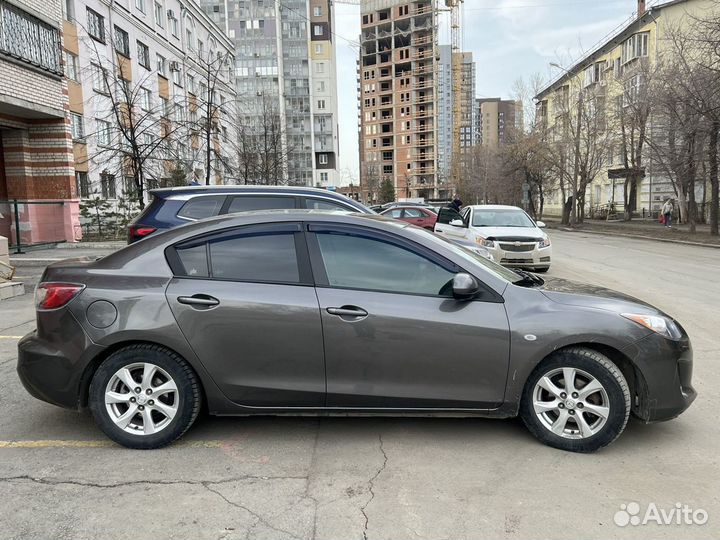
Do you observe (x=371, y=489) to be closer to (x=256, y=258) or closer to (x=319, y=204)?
(x=256, y=258)

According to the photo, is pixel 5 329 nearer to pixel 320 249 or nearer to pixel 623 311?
pixel 320 249

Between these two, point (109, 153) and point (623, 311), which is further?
point (109, 153)

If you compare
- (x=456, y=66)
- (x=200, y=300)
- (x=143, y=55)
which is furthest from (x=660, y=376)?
(x=456, y=66)

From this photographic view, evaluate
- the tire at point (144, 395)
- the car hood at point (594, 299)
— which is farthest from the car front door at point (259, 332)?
the car hood at point (594, 299)

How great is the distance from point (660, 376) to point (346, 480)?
222cm

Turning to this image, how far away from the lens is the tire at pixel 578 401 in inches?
140

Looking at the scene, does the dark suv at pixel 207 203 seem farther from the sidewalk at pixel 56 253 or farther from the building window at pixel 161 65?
the building window at pixel 161 65

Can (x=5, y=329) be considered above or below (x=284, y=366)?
below

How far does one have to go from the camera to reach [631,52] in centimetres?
4250

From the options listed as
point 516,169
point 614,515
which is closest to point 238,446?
point 614,515

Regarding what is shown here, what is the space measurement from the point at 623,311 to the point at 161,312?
3.19m

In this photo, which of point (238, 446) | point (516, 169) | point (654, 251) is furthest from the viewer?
point (516, 169)

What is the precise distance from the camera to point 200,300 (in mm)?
3666

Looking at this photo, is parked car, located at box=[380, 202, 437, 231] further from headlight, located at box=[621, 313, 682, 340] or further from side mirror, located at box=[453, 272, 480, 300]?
side mirror, located at box=[453, 272, 480, 300]
